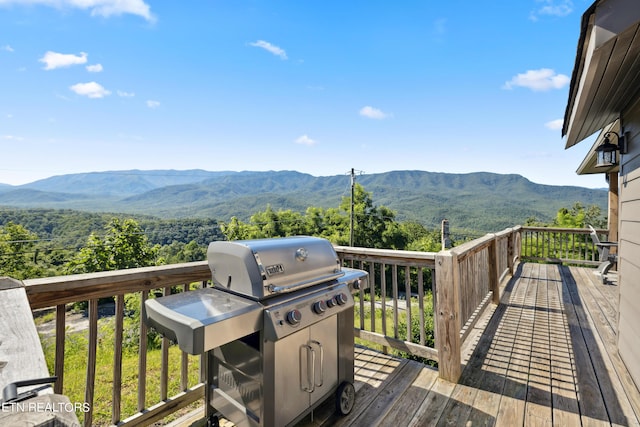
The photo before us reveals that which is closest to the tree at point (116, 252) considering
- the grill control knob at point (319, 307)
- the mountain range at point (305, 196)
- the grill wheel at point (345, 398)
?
the mountain range at point (305, 196)

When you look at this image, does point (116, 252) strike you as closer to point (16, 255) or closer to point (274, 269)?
point (16, 255)

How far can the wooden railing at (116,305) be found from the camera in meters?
1.45

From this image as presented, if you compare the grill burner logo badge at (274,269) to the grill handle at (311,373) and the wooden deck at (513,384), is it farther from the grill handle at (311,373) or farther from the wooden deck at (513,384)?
the wooden deck at (513,384)

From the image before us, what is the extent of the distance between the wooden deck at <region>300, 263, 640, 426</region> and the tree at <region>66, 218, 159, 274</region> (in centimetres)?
2565

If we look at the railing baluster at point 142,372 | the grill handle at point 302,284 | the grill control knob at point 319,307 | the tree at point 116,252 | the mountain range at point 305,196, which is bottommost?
the tree at point 116,252

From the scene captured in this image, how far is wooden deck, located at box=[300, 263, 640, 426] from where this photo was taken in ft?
6.59

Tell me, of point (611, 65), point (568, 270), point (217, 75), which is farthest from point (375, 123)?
point (611, 65)

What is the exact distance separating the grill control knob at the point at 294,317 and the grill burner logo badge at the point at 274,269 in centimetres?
21

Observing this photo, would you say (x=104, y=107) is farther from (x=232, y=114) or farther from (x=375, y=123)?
(x=375, y=123)

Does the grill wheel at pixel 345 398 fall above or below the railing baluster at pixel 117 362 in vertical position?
below

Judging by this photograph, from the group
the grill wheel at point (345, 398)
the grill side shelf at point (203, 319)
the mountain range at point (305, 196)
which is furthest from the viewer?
the mountain range at point (305, 196)

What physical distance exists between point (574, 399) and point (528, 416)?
0.51 m

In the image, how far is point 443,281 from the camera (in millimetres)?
2424

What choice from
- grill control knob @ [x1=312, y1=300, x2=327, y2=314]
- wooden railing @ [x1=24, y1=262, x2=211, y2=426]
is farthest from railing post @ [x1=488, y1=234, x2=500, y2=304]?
wooden railing @ [x1=24, y1=262, x2=211, y2=426]
